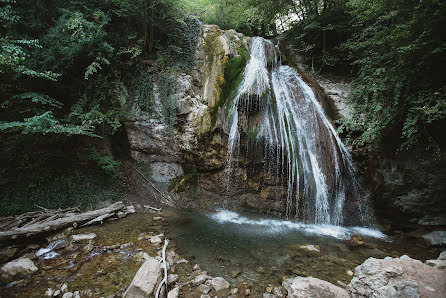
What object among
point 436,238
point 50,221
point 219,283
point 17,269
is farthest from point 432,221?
point 50,221

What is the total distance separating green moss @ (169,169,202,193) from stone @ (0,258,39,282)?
4318 millimetres

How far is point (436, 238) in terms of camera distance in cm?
508

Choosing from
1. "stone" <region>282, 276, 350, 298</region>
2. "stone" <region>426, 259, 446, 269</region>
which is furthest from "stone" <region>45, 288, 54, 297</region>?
"stone" <region>426, 259, 446, 269</region>

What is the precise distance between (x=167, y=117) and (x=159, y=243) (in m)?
4.67

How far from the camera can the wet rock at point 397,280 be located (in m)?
2.22

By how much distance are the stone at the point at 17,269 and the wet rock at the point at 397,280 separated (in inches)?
200

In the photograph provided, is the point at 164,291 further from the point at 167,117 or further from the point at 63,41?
the point at 63,41

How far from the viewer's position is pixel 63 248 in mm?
4188

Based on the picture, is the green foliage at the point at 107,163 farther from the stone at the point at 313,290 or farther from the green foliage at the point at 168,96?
the stone at the point at 313,290

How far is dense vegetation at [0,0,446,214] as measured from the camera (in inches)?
183

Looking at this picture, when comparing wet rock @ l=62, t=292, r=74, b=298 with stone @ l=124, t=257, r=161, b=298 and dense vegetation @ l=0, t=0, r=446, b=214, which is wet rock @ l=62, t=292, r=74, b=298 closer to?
A: stone @ l=124, t=257, r=161, b=298

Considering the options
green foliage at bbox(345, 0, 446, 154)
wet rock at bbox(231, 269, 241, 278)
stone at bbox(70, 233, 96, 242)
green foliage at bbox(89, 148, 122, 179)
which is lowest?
wet rock at bbox(231, 269, 241, 278)

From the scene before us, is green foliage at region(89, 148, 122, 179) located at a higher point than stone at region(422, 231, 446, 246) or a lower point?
higher

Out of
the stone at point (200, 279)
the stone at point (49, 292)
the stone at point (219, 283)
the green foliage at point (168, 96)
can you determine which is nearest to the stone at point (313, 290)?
the stone at point (219, 283)
